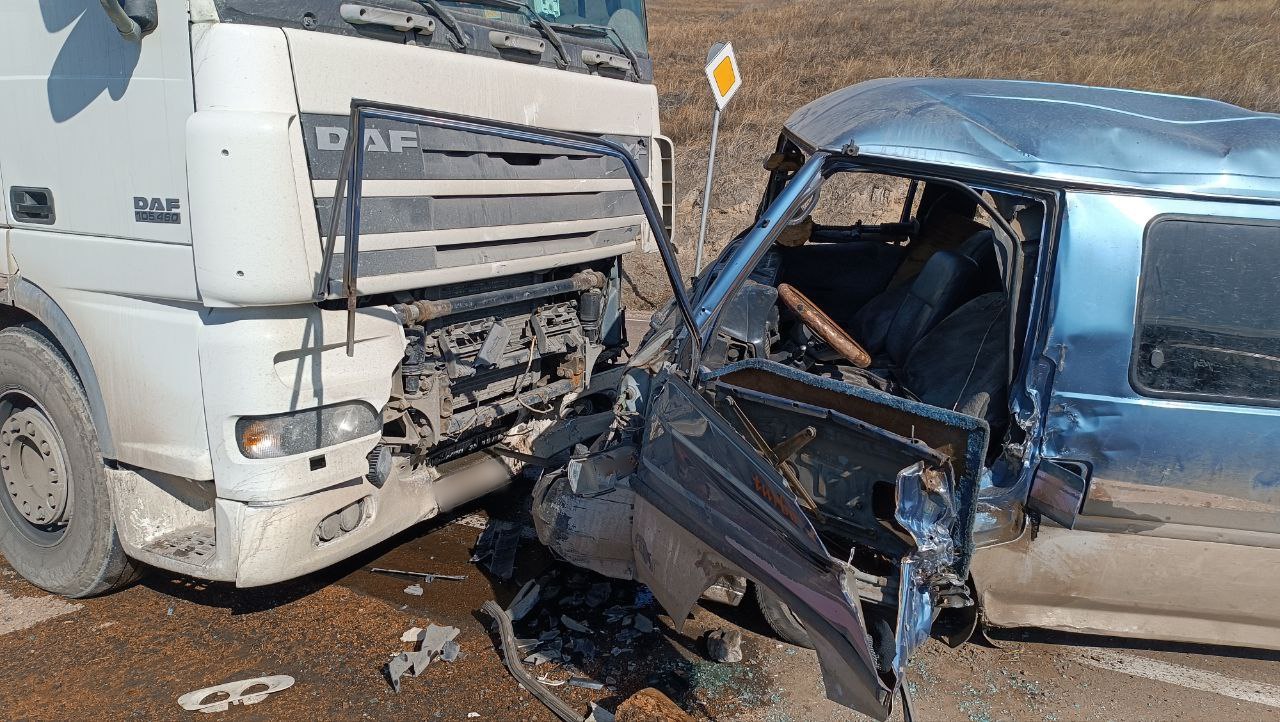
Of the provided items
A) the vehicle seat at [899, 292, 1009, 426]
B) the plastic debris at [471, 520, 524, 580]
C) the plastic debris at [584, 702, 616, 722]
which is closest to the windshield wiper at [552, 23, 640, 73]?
the vehicle seat at [899, 292, 1009, 426]

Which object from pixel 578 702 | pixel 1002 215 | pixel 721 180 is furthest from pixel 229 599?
pixel 721 180

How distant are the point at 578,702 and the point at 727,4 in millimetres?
31697

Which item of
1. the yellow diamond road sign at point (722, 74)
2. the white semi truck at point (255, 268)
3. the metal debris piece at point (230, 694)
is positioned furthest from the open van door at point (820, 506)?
the yellow diamond road sign at point (722, 74)

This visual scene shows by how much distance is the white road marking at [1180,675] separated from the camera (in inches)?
130

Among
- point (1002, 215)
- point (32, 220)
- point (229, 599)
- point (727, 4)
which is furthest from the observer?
A: point (727, 4)

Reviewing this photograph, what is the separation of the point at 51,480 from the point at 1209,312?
4.61m

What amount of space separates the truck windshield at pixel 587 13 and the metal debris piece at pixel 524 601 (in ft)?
8.01

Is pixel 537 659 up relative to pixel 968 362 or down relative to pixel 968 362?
down

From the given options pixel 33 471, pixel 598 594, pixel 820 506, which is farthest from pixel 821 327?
pixel 33 471

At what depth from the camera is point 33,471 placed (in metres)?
3.69

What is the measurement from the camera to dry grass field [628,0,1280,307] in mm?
11383

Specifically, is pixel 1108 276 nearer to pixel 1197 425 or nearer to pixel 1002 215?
pixel 1002 215

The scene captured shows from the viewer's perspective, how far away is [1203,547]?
291 centimetres

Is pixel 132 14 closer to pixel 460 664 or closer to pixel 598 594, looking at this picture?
pixel 460 664
